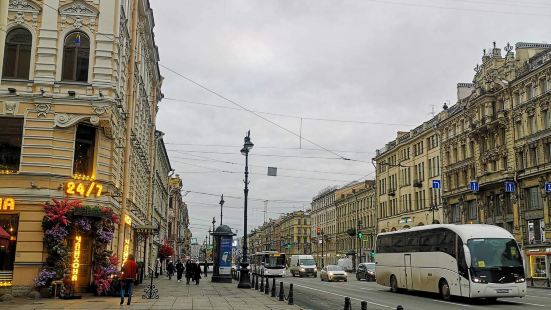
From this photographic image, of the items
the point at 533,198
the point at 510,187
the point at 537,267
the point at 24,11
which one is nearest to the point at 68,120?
the point at 24,11

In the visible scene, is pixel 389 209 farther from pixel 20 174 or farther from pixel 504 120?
pixel 20 174

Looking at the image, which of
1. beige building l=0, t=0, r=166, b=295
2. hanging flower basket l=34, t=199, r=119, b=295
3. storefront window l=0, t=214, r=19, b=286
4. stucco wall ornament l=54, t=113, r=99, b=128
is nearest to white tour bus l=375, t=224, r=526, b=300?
hanging flower basket l=34, t=199, r=119, b=295

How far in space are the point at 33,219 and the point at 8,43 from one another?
7549 millimetres

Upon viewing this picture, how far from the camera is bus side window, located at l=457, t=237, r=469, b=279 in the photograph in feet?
72.9

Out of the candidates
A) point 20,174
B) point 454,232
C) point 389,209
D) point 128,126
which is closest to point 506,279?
point 454,232

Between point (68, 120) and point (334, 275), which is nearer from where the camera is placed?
point (68, 120)

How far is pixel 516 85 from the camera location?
50844 mm

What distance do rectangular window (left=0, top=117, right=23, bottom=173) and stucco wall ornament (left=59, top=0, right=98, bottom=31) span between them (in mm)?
4621

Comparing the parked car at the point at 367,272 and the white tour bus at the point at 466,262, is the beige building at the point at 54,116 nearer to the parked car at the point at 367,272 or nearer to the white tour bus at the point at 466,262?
the white tour bus at the point at 466,262

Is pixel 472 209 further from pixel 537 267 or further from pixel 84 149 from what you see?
pixel 84 149

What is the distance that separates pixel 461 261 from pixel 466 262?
327mm

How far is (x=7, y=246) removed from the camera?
21719 millimetres

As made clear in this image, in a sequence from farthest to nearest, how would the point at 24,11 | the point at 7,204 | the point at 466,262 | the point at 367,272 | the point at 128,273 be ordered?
1. the point at 367,272
2. the point at 24,11
3. the point at 466,262
4. the point at 7,204
5. the point at 128,273

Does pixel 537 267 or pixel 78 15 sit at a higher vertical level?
pixel 78 15
